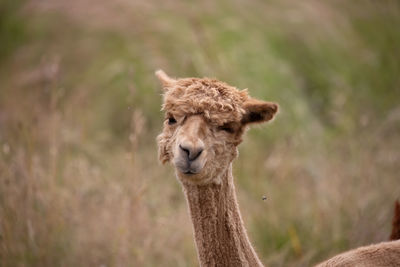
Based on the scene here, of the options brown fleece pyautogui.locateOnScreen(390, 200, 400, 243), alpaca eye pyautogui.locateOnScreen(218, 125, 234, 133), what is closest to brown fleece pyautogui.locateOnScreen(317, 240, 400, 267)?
brown fleece pyautogui.locateOnScreen(390, 200, 400, 243)

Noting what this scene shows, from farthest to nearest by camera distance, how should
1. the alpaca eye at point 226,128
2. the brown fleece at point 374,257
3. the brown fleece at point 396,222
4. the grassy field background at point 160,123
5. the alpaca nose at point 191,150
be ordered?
the grassy field background at point 160,123
the brown fleece at point 396,222
the alpaca eye at point 226,128
the brown fleece at point 374,257
the alpaca nose at point 191,150

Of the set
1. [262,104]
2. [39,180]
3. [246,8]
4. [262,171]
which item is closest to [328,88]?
[246,8]

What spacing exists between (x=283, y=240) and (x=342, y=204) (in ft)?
2.75

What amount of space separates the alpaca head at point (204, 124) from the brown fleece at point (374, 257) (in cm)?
97

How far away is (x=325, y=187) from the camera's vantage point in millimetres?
6523

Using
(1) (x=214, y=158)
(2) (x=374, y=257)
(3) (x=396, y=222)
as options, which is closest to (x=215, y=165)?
(1) (x=214, y=158)

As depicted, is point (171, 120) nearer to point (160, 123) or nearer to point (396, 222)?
point (396, 222)

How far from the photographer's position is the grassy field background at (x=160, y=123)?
5000mm

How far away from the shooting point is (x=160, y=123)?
31.6 feet

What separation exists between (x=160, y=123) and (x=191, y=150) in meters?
6.70

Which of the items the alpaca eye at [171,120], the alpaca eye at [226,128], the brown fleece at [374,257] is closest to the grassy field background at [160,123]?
the alpaca eye at [171,120]

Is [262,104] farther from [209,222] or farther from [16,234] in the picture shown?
[16,234]

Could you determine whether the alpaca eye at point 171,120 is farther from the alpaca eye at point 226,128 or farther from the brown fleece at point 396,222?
the brown fleece at point 396,222

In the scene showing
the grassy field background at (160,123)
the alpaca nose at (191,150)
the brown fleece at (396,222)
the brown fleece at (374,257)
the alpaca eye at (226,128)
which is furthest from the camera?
the grassy field background at (160,123)
